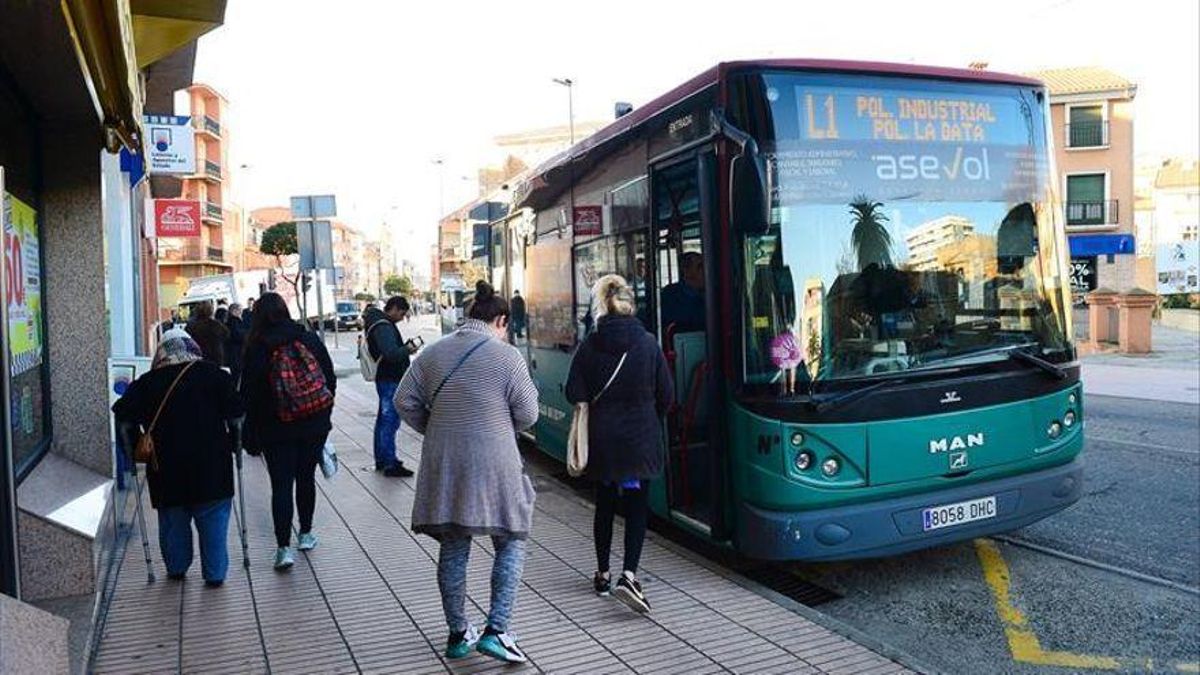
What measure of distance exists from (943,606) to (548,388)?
4.71 meters

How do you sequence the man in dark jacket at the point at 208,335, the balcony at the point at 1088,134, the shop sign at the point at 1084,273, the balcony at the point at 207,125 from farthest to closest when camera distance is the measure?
the balcony at the point at 207,125
the balcony at the point at 1088,134
the shop sign at the point at 1084,273
the man in dark jacket at the point at 208,335

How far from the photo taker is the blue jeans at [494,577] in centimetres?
437

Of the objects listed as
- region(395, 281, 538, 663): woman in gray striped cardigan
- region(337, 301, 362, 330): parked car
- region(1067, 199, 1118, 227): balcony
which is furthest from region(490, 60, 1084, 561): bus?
region(337, 301, 362, 330): parked car

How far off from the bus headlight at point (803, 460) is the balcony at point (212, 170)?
7411cm

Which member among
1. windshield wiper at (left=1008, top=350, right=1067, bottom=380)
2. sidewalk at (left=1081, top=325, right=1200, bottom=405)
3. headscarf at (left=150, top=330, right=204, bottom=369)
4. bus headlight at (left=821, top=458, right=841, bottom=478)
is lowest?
sidewalk at (left=1081, top=325, right=1200, bottom=405)

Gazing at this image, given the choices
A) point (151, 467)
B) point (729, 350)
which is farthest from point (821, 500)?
point (151, 467)

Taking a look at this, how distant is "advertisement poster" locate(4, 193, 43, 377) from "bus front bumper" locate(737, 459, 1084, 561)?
4015 mm

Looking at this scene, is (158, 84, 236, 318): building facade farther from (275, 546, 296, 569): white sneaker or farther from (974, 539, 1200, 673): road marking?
(974, 539, 1200, 673): road marking

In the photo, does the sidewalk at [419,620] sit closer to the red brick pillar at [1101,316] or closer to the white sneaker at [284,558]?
the white sneaker at [284,558]

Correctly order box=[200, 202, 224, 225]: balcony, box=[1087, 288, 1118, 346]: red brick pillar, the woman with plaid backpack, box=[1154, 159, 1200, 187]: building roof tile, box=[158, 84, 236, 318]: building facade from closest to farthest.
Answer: the woman with plaid backpack, box=[1087, 288, 1118, 346]: red brick pillar, box=[158, 84, 236, 318]: building facade, box=[200, 202, 224, 225]: balcony, box=[1154, 159, 1200, 187]: building roof tile

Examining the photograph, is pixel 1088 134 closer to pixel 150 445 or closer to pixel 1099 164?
pixel 1099 164

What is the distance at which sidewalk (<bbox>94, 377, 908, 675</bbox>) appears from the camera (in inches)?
175

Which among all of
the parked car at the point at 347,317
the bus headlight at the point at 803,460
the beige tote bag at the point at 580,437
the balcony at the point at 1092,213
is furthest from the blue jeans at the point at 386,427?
the parked car at the point at 347,317

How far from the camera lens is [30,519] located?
4.75 m
